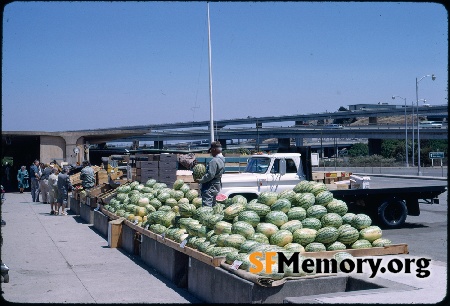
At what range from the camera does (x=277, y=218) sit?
29.6 ft

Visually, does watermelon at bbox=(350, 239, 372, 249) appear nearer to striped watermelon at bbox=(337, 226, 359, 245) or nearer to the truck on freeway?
striped watermelon at bbox=(337, 226, 359, 245)

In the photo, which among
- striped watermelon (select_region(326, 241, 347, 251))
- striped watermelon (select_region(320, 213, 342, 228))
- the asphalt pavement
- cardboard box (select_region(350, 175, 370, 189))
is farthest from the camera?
cardboard box (select_region(350, 175, 370, 189))

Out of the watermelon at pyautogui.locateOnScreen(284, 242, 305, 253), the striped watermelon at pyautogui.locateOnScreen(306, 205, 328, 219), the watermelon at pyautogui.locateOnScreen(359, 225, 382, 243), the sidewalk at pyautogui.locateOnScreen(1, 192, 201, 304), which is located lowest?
the sidewalk at pyautogui.locateOnScreen(1, 192, 201, 304)

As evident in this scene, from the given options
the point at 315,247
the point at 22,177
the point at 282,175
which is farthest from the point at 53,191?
the point at 315,247

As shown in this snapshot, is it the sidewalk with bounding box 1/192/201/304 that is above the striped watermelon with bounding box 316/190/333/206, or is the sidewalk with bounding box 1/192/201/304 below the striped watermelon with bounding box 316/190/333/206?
below

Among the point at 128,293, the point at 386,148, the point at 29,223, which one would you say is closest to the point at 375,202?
the point at 128,293

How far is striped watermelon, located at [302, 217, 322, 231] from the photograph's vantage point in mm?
8797

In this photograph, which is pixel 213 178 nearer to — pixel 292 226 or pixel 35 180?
pixel 292 226

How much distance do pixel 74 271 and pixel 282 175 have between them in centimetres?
736

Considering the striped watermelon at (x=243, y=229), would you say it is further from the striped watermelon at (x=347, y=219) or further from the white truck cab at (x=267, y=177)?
the white truck cab at (x=267, y=177)

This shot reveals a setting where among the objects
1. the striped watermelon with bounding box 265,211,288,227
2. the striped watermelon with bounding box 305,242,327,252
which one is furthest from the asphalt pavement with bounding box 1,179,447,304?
the striped watermelon with bounding box 265,211,288,227

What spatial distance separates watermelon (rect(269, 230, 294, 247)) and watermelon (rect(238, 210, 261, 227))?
64cm

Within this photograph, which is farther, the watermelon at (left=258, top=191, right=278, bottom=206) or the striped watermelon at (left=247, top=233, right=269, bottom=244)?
the watermelon at (left=258, top=191, right=278, bottom=206)

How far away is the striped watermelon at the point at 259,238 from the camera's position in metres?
8.33
